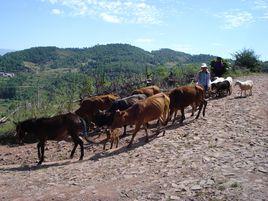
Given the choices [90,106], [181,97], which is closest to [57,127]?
[90,106]

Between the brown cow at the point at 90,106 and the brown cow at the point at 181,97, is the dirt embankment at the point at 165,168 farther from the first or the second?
the brown cow at the point at 90,106

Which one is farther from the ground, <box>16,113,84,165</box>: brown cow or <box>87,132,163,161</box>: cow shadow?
<box>16,113,84,165</box>: brown cow

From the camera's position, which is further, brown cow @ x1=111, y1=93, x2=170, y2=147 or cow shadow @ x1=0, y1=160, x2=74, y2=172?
brown cow @ x1=111, y1=93, x2=170, y2=147

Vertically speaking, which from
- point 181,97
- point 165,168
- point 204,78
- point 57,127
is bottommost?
point 165,168

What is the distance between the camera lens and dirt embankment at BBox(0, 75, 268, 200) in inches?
313

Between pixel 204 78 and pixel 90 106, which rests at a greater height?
pixel 204 78

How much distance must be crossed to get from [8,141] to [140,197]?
1052cm

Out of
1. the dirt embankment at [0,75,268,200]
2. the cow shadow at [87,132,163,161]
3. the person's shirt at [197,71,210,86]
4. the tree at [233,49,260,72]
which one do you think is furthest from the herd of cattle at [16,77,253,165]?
the tree at [233,49,260,72]

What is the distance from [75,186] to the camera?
8.95 meters

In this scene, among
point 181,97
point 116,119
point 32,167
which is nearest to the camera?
point 32,167

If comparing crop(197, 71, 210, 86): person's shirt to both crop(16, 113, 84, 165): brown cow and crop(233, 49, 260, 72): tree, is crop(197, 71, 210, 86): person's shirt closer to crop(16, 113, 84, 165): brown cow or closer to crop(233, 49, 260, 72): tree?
crop(16, 113, 84, 165): brown cow

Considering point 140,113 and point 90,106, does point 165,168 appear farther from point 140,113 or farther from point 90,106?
point 90,106

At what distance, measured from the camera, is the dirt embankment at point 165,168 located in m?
7.95

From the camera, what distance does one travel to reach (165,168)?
947cm
